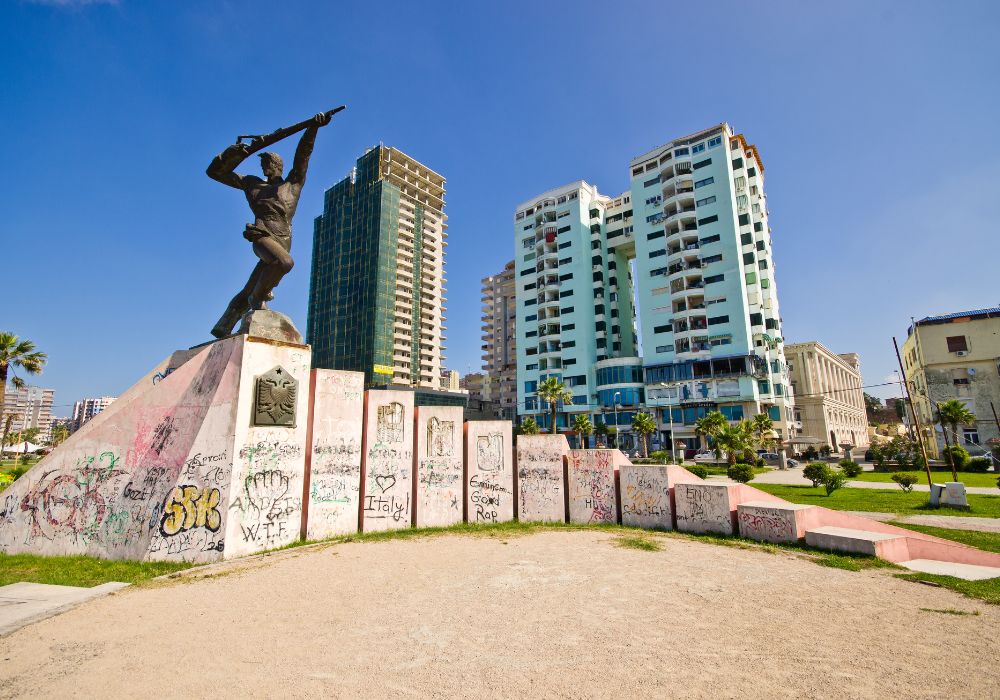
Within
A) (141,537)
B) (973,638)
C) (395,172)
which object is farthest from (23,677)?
(395,172)

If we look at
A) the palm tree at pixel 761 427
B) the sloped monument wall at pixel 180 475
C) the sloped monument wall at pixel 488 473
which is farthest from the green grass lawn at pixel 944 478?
the sloped monument wall at pixel 180 475

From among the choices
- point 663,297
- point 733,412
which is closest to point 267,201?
point 733,412

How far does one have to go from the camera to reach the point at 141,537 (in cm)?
962

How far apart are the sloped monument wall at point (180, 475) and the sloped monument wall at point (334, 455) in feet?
1.31

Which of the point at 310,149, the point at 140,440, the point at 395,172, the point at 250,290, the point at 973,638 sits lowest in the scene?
the point at 973,638

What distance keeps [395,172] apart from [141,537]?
86.7 meters

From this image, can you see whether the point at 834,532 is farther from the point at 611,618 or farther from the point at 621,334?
the point at 621,334

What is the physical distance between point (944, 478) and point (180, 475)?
39.3 meters

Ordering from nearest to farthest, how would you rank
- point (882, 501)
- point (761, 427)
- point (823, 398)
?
1. point (882, 501)
2. point (761, 427)
3. point (823, 398)

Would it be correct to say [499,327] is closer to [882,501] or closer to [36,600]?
[882,501]

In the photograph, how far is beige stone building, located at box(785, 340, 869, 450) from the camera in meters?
71.0

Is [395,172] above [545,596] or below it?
above

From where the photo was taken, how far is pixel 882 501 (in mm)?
19750

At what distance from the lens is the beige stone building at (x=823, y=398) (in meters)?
71.0
